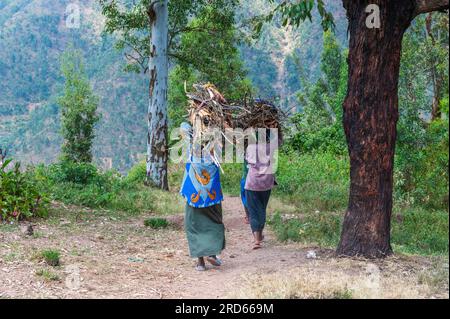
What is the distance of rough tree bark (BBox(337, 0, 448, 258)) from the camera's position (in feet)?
19.8

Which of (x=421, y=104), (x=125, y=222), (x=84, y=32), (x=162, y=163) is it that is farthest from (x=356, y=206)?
(x=84, y=32)

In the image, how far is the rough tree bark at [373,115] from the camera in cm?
604

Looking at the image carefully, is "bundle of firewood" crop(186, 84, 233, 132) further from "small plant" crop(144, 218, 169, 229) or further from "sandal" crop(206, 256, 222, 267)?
"small plant" crop(144, 218, 169, 229)

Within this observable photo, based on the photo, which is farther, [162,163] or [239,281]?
[162,163]

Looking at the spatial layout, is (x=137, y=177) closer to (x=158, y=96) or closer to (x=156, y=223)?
(x=158, y=96)

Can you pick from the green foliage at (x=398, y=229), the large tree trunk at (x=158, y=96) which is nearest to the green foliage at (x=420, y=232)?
the green foliage at (x=398, y=229)

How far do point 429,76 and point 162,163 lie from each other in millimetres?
8604

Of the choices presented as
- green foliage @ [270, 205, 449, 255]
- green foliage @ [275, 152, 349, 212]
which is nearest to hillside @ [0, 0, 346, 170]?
green foliage @ [275, 152, 349, 212]

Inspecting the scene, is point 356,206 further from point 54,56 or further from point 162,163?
point 54,56

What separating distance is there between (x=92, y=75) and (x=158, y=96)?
42.2 m

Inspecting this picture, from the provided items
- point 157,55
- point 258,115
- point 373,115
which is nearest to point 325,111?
point 157,55

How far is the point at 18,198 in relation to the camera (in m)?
9.02
